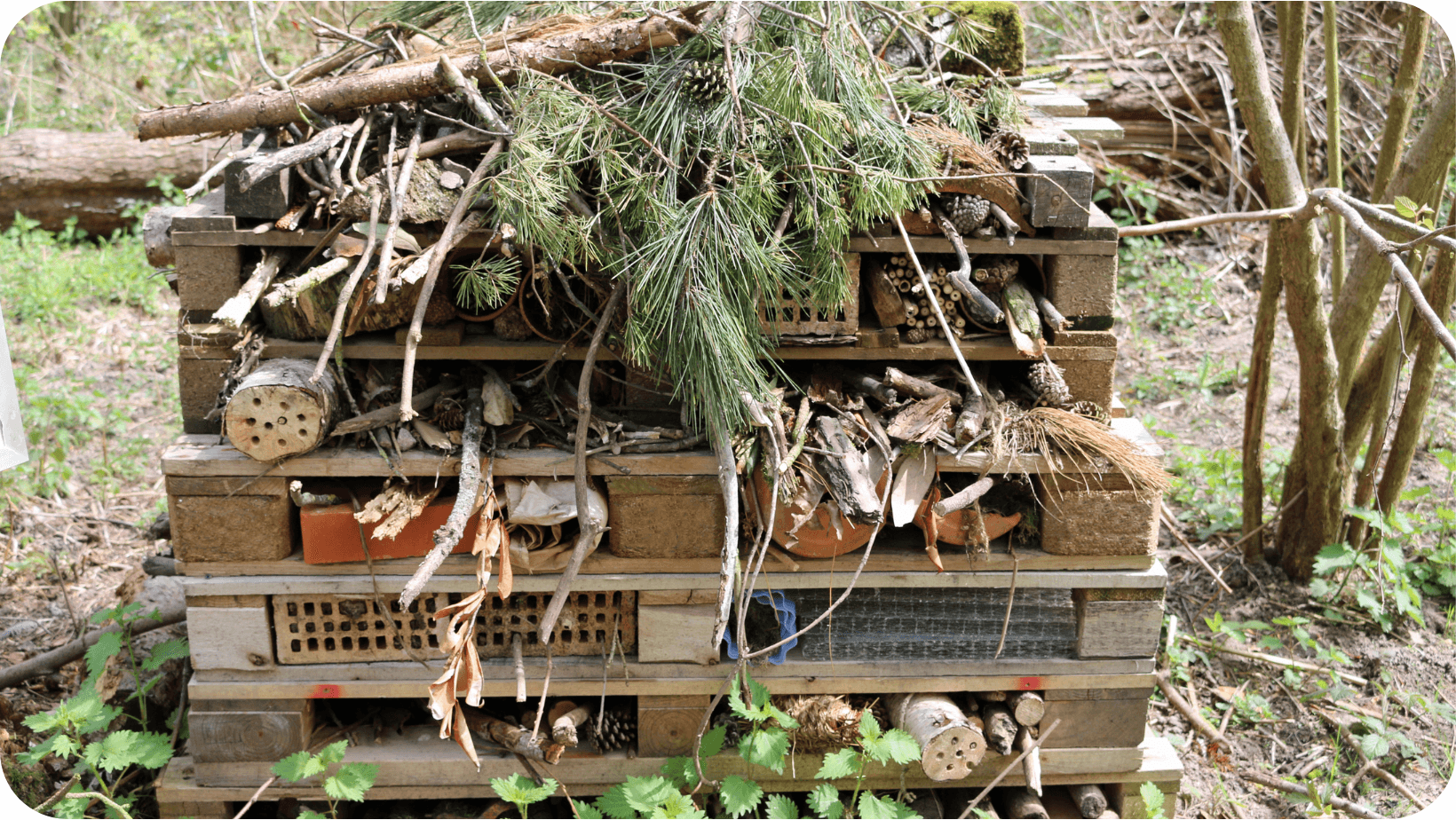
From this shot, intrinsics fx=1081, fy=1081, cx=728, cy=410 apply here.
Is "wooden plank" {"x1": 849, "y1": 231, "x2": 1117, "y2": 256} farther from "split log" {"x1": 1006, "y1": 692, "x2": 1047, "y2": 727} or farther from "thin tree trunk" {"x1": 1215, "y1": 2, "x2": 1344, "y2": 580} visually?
"split log" {"x1": 1006, "y1": 692, "x2": 1047, "y2": 727}

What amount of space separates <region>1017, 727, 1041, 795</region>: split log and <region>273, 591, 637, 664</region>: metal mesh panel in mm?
967

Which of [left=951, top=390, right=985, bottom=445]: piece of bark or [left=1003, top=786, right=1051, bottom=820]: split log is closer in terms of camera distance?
[left=951, top=390, right=985, bottom=445]: piece of bark

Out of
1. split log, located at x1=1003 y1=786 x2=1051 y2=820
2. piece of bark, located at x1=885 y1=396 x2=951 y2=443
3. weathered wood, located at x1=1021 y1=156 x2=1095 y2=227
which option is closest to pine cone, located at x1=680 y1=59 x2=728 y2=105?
weathered wood, located at x1=1021 y1=156 x2=1095 y2=227

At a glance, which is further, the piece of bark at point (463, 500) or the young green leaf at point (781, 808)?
the young green leaf at point (781, 808)

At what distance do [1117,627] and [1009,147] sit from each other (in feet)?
3.79

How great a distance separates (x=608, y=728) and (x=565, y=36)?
1637 millimetres

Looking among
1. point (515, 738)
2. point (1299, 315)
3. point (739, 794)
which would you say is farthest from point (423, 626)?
point (1299, 315)

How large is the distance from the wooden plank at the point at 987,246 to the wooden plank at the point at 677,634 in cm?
89

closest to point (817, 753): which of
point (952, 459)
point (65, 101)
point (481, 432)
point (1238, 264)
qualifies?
point (952, 459)

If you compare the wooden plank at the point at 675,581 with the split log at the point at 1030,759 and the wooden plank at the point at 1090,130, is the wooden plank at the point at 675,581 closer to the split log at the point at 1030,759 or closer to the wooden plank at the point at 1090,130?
the split log at the point at 1030,759

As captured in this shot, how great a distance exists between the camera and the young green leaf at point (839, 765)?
2.41 metres

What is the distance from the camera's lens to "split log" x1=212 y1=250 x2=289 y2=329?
2.08m

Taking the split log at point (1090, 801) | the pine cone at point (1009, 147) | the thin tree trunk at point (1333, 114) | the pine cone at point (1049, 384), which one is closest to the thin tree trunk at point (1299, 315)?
the thin tree trunk at point (1333, 114)

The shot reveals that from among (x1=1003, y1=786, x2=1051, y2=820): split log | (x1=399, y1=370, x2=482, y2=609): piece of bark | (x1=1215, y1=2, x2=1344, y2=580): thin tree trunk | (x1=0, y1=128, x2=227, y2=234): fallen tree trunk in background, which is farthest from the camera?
(x1=0, y1=128, x2=227, y2=234): fallen tree trunk in background
